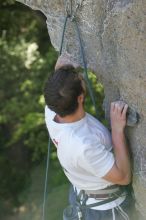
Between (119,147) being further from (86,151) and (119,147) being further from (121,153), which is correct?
(86,151)

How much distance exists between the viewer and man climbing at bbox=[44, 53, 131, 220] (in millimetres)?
2670

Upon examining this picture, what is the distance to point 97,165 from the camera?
269 cm

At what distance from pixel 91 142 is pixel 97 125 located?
0.23 m

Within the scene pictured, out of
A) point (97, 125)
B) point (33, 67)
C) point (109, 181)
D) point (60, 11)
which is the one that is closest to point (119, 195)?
point (109, 181)

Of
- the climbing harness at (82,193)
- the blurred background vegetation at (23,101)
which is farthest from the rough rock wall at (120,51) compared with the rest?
the blurred background vegetation at (23,101)

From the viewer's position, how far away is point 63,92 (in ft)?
8.67

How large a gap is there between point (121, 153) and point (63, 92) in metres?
0.45

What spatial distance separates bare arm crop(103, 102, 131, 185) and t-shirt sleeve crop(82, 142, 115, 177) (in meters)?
0.04

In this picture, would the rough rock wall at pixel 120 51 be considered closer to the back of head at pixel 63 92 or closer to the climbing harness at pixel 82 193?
the climbing harness at pixel 82 193

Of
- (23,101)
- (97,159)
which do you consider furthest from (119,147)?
(23,101)

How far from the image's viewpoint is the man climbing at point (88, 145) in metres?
2.67

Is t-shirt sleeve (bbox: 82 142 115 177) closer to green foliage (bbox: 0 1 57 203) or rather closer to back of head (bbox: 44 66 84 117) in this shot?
back of head (bbox: 44 66 84 117)

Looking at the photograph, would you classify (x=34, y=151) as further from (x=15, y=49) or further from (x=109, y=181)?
(x=109, y=181)

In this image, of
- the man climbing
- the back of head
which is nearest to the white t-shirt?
the man climbing
